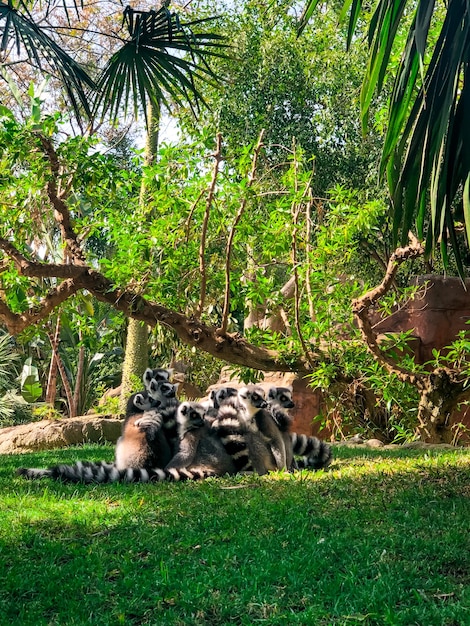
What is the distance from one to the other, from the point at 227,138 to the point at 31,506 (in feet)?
35.3

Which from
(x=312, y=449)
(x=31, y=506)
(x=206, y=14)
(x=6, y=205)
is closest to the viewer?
(x=31, y=506)

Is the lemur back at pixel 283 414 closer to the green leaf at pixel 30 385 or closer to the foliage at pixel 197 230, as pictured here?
the foliage at pixel 197 230

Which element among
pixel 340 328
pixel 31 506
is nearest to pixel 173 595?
pixel 31 506

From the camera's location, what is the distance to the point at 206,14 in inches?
630

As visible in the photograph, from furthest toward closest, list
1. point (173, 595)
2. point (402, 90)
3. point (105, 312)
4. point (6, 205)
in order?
point (105, 312) → point (6, 205) → point (402, 90) → point (173, 595)

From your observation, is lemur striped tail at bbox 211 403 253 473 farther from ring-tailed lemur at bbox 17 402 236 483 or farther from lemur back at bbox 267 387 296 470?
lemur back at bbox 267 387 296 470

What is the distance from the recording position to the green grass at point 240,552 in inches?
117

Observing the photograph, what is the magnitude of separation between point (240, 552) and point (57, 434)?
268 inches

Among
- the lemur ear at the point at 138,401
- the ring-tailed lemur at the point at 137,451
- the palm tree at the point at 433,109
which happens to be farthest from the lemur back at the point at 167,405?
the palm tree at the point at 433,109

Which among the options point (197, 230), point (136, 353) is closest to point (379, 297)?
point (197, 230)

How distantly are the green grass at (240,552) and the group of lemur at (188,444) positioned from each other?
32 centimetres

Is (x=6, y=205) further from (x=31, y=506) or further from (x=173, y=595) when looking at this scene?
(x=173, y=595)

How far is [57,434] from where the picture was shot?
32.9ft

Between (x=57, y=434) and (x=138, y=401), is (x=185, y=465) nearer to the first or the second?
(x=138, y=401)
